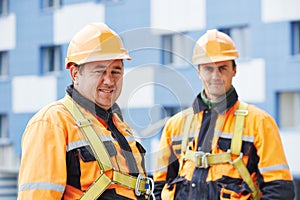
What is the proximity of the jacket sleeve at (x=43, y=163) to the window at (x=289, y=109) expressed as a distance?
14345 mm

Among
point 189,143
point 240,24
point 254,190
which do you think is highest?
point 240,24

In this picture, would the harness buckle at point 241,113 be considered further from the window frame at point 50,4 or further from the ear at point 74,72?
the window frame at point 50,4

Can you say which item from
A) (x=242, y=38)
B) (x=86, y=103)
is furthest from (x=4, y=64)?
(x=86, y=103)

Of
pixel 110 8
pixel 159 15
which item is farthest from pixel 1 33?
pixel 159 15

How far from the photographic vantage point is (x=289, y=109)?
17047mm

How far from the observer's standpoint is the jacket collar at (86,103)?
3.37 m

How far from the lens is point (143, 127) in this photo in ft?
11.5

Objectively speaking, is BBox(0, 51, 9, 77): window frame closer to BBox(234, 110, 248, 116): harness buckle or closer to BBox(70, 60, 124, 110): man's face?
BBox(234, 110, 248, 116): harness buckle

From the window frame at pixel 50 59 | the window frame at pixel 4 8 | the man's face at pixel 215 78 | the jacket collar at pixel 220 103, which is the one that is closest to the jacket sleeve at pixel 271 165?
the jacket collar at pixel 220 103

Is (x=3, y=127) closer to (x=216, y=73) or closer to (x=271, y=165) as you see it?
(x=216, y=73)

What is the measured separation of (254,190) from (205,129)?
1.84ft

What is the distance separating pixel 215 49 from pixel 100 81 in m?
1.67

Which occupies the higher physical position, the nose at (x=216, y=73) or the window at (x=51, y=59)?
the window at (x=51, y=59)

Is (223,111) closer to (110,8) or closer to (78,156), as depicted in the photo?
(78,156)
